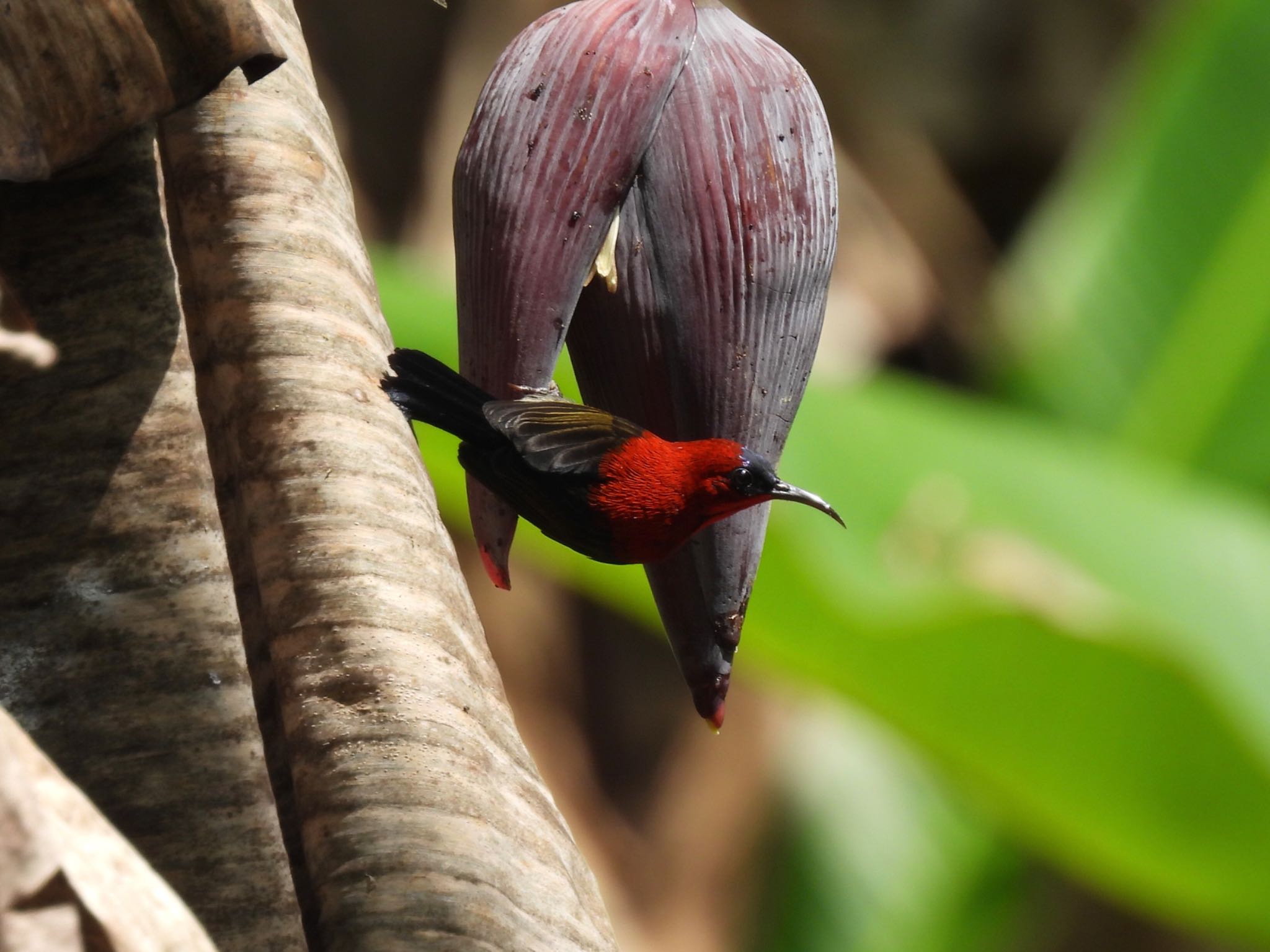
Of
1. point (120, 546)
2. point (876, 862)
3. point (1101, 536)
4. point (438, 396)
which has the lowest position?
point (876, 862)

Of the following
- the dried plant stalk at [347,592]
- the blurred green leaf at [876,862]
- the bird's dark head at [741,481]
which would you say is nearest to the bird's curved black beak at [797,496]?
the bird's dark head at [741,481]

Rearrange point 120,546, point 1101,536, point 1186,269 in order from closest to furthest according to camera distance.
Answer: point 120,546, point 1101,536, point 1186,269

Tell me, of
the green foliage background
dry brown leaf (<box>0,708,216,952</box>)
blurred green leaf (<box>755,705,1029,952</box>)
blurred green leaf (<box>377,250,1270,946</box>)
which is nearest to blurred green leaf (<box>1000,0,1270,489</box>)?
the green foliage background

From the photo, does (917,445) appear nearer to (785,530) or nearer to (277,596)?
(785,530)

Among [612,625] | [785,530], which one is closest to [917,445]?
[785,530]

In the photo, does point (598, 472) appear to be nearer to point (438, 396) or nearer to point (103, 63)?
point (438, 396)

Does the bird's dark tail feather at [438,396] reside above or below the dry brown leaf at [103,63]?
below

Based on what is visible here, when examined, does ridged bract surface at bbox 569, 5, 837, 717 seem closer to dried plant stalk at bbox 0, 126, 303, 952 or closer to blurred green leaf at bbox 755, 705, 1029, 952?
dried plant stalk at bbox 0, 126, 303, 952

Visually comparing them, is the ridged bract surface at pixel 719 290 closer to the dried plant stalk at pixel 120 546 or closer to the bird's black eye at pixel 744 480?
the bird's black eye at pixel 744 480

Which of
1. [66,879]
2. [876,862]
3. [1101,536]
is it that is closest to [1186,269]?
[1101,536]
